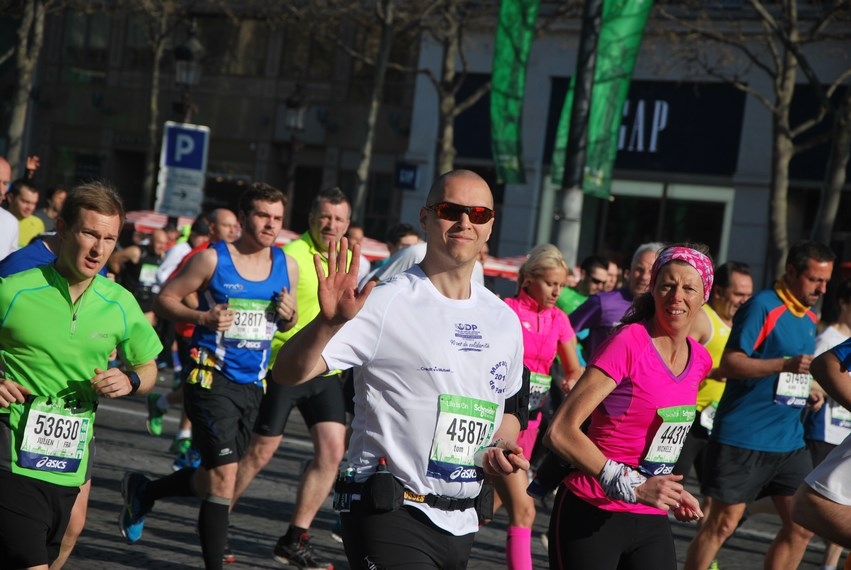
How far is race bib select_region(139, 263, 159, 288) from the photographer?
17547 mm

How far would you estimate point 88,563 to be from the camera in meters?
6.62

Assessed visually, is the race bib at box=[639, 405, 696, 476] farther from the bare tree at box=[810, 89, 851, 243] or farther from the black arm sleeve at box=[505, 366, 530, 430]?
the bare tree at box=[810, 89, 851, 243]

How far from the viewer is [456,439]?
3.94m

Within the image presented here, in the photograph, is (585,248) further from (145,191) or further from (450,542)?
(450,542)

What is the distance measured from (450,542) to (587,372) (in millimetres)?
914

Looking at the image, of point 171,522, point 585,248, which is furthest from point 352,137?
point 171,522

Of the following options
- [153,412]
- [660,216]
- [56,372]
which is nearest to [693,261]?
[56,372]

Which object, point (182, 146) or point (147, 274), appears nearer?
point (182, 146)

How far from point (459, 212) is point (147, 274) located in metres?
14.1

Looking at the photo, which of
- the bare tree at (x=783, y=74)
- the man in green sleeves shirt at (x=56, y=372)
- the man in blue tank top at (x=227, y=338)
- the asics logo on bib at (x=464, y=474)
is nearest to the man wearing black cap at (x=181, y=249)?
the man in blue tank top at (x=227, y=338)

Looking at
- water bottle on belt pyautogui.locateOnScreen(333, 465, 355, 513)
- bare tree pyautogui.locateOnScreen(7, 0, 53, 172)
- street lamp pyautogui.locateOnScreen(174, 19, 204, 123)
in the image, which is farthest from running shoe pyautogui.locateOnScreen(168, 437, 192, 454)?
bare tree pyautogui.locateOnScreen(7, 0, 53, 172)

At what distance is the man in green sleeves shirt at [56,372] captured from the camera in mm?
4527

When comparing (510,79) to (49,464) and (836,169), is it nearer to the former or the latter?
(836,169)

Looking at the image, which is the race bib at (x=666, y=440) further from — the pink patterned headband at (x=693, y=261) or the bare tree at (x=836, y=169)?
the bare tree at (x=836, y=169)
